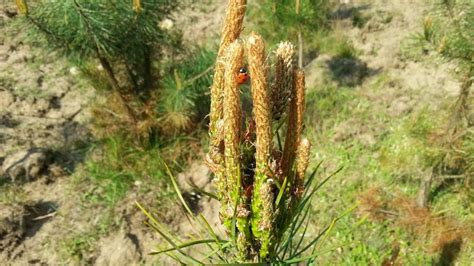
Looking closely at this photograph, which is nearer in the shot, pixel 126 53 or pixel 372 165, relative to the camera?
pixel 126 53

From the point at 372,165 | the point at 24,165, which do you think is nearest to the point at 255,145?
the point at 372,165

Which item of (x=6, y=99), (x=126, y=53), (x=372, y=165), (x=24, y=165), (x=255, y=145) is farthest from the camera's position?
(x=6, y=99)

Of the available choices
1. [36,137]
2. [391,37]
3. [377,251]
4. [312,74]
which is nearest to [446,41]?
[377,251]

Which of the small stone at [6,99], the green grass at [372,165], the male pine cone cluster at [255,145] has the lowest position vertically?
the green grass at [372,165]

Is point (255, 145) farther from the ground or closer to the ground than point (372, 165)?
Answer: farther from the ground

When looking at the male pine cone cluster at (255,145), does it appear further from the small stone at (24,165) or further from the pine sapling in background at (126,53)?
the small stone at (24,165)

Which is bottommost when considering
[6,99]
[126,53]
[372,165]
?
[372,165]

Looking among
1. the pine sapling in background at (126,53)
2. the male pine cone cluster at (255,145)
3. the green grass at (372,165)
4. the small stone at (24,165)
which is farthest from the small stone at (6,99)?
the male pine cone cluster at (255,145)

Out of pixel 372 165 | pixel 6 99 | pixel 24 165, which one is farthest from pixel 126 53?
pixel 372 165

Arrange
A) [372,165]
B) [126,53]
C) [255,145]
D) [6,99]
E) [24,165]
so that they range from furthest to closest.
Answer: [6,99] → [372,165] → [24,165] → [126,53] → [255,145]

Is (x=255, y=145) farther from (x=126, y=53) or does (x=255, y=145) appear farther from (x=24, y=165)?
(x=24, y=165)
